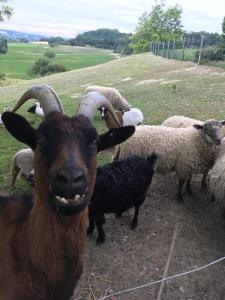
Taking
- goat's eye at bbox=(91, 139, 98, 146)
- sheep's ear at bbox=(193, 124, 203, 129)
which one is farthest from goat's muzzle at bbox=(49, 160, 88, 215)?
sheep's ear at bbox=(193, 124, 203, 129)

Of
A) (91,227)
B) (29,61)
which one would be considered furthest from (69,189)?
(29,61)

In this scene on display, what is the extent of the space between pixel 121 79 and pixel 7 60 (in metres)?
78.7

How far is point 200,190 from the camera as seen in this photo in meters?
8.64

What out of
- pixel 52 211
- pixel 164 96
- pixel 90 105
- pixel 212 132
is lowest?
pixel 164 96

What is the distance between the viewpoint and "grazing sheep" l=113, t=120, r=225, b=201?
8.05m

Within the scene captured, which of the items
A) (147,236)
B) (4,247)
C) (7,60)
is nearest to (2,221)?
(4,247)

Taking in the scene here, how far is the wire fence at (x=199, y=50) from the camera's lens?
1175 inches

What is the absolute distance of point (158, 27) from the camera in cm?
6956

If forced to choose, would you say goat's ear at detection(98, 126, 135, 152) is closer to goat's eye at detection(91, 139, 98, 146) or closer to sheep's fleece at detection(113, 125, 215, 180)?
goat's eye at detection(91, 139, 98, 146)

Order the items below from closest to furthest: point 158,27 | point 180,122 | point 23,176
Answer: point 23,176, point 180,122, point 158,27

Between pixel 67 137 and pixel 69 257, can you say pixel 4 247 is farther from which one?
pixel 67 137

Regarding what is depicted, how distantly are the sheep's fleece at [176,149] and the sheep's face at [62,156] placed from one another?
15.3 ft

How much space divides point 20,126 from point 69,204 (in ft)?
3.29

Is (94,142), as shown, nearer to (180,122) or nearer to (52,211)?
(52,211)
